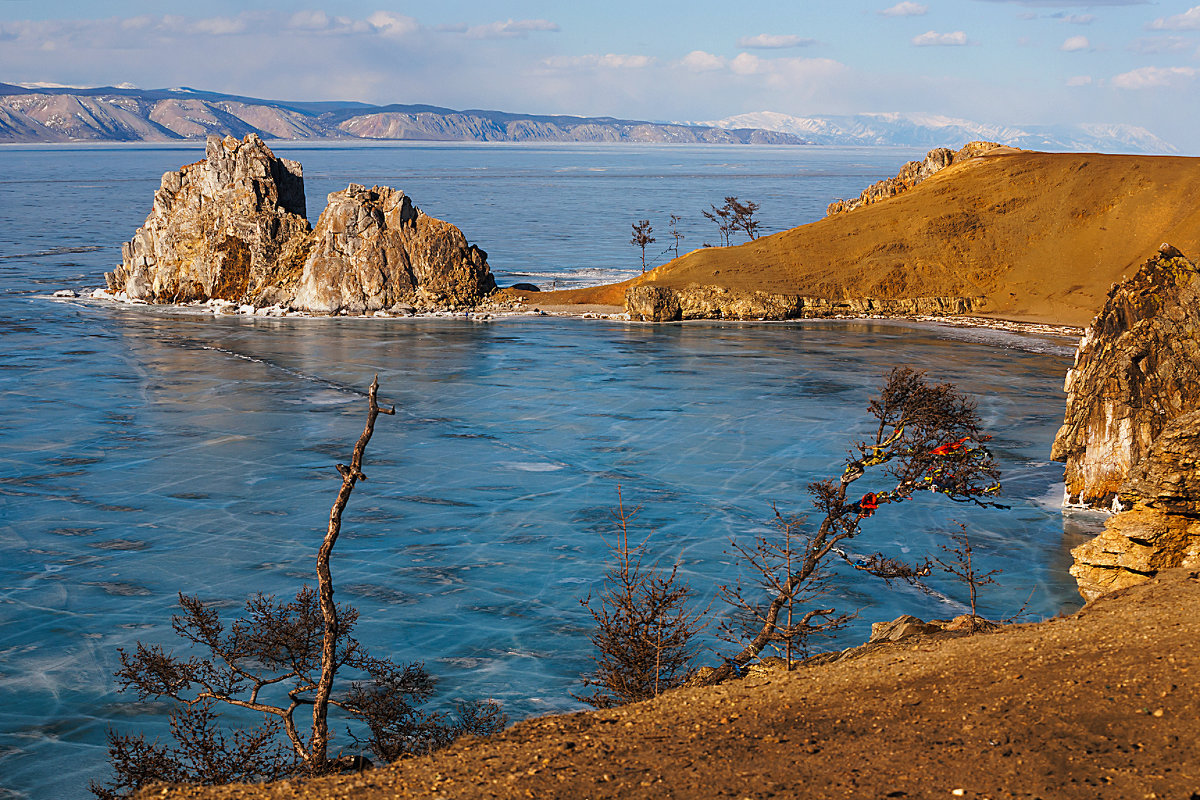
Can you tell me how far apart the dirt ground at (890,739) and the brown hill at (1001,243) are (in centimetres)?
6902

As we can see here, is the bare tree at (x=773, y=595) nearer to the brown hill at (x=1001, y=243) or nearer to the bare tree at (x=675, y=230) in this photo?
the brown hill at (x=1001, y=243)

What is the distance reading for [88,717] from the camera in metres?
23.2

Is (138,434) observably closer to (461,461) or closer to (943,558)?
(461,461)

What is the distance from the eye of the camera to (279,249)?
285 feet

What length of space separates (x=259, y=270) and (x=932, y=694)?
8033 cm

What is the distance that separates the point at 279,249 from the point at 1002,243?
58.6 metres

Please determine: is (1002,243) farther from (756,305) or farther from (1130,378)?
(1130,378)

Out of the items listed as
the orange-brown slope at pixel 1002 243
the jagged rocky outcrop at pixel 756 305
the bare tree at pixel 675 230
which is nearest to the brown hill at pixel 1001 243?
the orange-brown slope at pixel 1002 243

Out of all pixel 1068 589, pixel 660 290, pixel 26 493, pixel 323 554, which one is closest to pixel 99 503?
pixel 26 493

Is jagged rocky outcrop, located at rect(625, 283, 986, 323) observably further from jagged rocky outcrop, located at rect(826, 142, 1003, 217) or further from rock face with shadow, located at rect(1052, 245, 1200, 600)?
rock face with shadow, located at rect(1052, 245, 1200, 600)

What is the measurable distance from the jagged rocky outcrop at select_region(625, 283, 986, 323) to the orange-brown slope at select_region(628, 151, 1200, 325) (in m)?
1.13

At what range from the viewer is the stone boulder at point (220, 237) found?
3403 inches

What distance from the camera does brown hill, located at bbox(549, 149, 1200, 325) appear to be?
82.4 meters

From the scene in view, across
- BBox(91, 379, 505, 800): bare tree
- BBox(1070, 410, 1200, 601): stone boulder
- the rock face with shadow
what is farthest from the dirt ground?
the rock face with shadow
